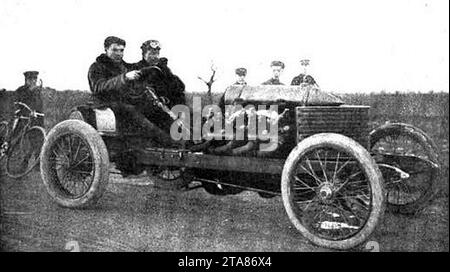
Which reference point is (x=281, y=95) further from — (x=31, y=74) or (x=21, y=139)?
(x=21, y=139)

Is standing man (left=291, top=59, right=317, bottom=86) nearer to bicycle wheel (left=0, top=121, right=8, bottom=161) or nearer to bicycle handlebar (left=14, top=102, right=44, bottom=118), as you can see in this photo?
bicycle handlebar (left=14, top=102, right=44, bottom=118)

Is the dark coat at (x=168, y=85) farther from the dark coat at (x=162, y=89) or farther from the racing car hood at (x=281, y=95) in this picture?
the racing car hood at (x=281, y=95)

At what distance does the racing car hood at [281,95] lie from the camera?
4.22 meters

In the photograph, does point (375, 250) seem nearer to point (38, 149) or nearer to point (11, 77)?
point (11, 77)

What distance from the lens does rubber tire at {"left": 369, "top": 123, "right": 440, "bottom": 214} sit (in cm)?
448

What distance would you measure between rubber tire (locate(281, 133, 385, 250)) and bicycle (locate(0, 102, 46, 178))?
4001 millimetres

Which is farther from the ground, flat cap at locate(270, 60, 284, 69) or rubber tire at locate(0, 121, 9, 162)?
flat cap at locate(270, 60, 284, 69)

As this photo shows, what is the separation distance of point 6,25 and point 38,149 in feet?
8.75

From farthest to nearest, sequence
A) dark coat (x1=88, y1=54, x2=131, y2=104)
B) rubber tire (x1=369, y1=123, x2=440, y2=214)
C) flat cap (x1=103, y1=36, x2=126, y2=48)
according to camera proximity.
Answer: flat cap (x1=103, y1=36, x2=126, y2=48)
dark coat (x1=88, y1=54, x2=131, y2=104)
rubber tire (x1=369, y1=123, x2=440, y2=214)

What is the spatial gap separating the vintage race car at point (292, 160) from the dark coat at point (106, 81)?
0.15 metres

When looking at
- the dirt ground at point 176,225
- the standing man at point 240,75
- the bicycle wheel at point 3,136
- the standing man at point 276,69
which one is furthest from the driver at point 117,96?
the bicycle wheel at point 3,136

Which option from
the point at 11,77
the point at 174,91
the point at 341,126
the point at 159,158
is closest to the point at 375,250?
the point at 341,126

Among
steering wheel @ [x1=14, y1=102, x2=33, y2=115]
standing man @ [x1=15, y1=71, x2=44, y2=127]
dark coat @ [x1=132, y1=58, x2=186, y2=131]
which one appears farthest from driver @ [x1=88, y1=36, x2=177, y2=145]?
steering wheel @ [x1=14, y1=102, x2=33, y2=115]

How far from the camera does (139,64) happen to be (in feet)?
18.2
